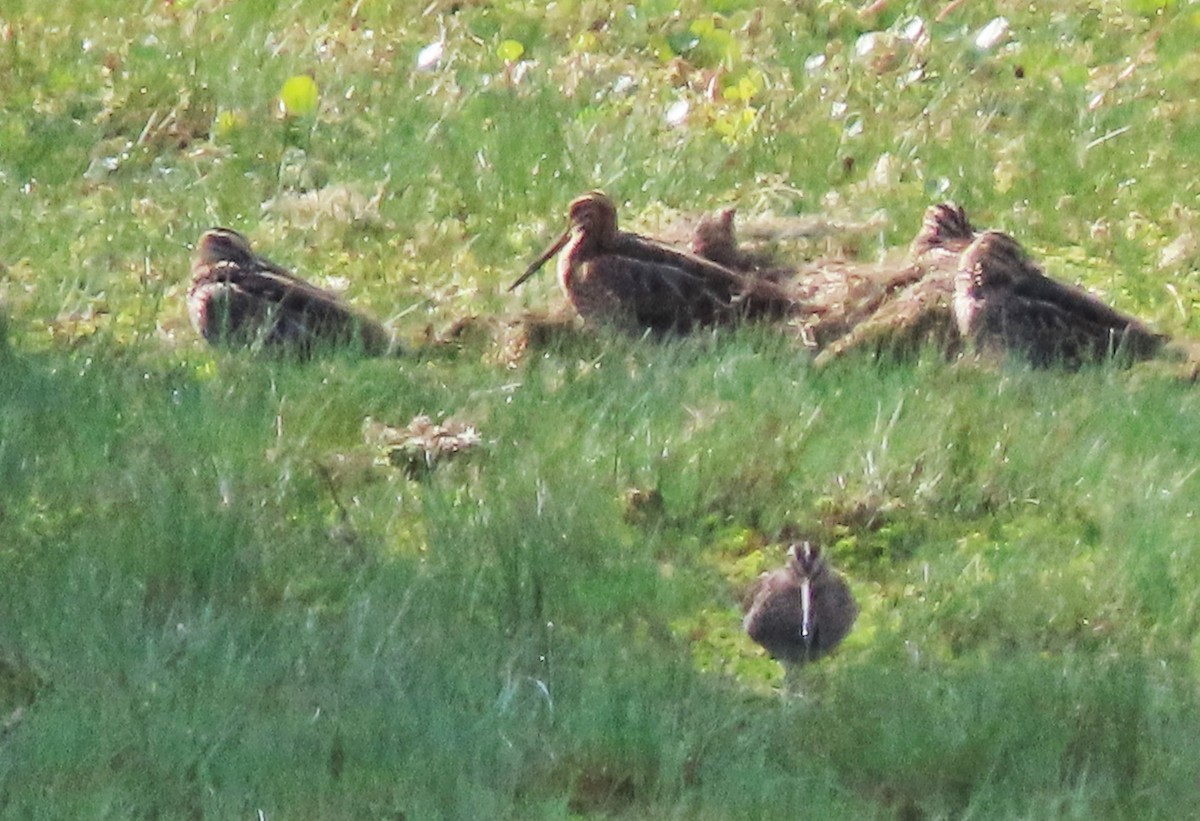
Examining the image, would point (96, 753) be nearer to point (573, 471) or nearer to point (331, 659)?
point (331, 659)

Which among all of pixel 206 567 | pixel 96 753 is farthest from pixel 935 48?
pixel 96 753

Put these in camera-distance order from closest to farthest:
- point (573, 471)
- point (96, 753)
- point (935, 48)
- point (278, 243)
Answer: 1. point (96, 753)
2. point (573, 471)
3. point (278, 243)
4. point (935, 48)

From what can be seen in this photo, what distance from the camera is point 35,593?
629cm

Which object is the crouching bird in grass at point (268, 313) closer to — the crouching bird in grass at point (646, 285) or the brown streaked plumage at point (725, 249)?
the crouching bird in grass at point (646, 285)

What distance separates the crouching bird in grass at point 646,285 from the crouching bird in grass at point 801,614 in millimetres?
2640

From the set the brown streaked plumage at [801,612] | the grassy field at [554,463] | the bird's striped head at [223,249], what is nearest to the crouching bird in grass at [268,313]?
the bird's striped head at [223,249]

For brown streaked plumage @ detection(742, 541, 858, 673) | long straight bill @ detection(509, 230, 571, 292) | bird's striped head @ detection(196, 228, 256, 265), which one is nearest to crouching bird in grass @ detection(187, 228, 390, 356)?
bird's striped head @ detection(196, 228, 256, 265)

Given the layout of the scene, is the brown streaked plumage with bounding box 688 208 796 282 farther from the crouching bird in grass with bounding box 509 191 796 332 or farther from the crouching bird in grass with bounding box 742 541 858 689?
the crouching bird in grass with bounding box 742 541 858 689

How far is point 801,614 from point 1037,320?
2.90 metres

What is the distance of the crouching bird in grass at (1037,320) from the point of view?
28.9ft

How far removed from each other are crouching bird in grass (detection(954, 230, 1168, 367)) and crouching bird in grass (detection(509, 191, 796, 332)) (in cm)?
80

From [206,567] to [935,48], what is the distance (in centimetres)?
754

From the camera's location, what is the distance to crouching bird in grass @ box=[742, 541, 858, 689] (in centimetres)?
638

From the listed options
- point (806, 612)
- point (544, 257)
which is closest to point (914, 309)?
point (544, 257)
